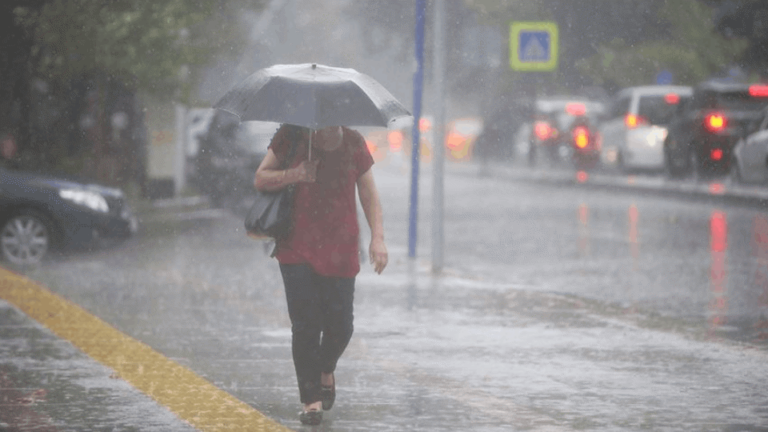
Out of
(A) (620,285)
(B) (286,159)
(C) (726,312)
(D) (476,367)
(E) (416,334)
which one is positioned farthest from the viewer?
(A) (620,285)

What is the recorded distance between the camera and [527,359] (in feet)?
30.2

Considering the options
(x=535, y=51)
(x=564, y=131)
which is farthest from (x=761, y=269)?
(x=564, y=131)

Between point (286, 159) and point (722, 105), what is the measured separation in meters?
21.9

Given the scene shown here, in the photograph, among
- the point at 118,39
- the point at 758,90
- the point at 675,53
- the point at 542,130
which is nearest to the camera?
the point at 118,39

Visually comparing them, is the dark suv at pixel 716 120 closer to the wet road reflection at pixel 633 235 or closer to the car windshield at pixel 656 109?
the car windshield at pixel 656 109

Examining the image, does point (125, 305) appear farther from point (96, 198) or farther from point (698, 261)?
point (698, 261)

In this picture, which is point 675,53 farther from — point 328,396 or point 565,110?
point 328,396

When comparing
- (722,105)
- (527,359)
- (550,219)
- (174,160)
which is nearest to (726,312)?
(527,359)

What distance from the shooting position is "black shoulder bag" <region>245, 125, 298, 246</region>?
280 inches

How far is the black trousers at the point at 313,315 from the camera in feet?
23.5

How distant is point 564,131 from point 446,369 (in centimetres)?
3114

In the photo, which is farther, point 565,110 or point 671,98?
point 565,110

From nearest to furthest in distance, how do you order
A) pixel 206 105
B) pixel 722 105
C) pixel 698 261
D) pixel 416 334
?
pixel 416 334 < pixel 698 261 < pixel 206 105 < pixel 722 105

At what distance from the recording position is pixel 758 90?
92.8 feet
